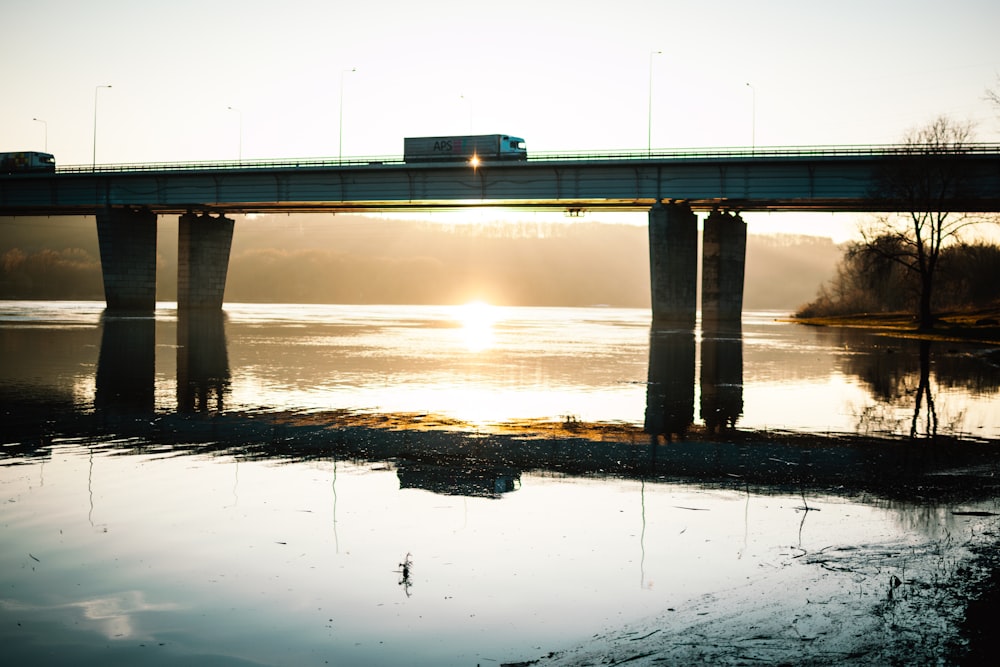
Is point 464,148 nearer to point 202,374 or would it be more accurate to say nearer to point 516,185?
point 516,185

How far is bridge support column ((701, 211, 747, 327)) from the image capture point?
9012 centimetres

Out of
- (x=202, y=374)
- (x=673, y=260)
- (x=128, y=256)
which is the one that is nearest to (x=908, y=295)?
(x=673, y=260)

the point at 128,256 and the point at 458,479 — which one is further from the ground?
the point at 128,256

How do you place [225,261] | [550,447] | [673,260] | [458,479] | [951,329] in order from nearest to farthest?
[458,479] → [550,447] → [951,329] → [673,260] → [225,261]

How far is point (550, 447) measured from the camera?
14.6m

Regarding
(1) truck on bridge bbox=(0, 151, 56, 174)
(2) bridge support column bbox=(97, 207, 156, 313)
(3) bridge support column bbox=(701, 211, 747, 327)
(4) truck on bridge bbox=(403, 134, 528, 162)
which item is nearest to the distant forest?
(3) bridge support column bbox=(701, 211, 747, 327)

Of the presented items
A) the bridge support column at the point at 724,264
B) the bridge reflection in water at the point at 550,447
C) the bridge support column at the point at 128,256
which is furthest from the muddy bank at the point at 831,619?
the bridge support column at the point at 128,256

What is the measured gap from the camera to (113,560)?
7938 mm

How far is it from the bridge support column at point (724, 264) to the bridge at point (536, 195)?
116 millimetres

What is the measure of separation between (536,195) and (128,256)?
1752 inches

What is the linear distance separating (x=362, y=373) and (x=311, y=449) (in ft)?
46.4

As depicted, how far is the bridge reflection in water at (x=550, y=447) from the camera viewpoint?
12242mm

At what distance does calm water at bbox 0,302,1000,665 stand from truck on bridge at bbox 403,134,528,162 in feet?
196

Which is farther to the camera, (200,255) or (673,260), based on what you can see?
(200,255)
